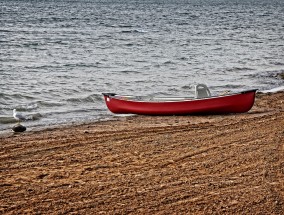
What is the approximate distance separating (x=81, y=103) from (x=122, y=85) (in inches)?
174

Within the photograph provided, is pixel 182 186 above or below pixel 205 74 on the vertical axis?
above

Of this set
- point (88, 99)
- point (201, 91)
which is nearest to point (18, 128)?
point (201, 91)

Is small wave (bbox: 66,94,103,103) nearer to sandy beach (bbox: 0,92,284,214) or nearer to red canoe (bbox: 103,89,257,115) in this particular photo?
red canoe (bbox: 103,89,257,115)

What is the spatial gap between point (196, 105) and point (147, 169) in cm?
654

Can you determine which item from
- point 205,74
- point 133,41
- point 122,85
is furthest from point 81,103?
point 133,41

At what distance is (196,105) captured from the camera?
17000 millimetres

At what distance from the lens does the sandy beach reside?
902cm

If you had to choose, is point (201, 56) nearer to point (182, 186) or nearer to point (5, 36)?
point (5, 36)

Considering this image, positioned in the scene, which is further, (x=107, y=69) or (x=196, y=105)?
(x=107, y=69)

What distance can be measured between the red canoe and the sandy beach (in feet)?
4.77

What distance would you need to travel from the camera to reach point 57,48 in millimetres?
39531

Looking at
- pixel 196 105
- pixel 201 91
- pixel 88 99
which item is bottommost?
pixel 88 99

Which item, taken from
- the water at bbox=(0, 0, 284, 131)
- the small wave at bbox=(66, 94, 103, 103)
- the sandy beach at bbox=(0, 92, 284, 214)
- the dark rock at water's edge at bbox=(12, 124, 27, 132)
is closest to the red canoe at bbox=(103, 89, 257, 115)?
the water at bbox=(0, 0, 284, 131)

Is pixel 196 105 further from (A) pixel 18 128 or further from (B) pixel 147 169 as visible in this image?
(B) pixel 147 169
